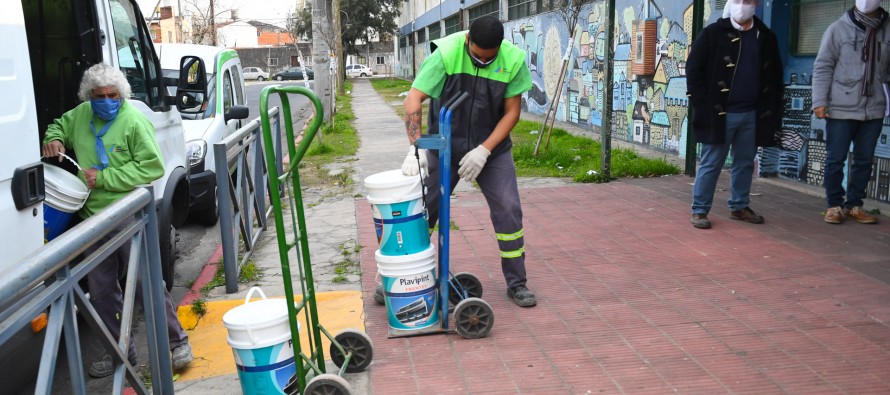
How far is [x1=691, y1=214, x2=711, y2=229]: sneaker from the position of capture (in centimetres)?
700

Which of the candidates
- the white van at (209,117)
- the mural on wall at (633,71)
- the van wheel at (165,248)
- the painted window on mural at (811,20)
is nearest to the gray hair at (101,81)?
the van wheel at (165,248)

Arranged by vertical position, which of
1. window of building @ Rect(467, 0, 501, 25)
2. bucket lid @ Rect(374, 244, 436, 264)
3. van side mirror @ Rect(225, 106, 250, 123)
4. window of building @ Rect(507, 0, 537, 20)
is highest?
window of building @ Rect(467, 0, 501, 25)

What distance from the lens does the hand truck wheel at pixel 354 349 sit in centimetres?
428

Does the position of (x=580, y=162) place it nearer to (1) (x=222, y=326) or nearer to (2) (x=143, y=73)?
(2) (x=143, y=73)

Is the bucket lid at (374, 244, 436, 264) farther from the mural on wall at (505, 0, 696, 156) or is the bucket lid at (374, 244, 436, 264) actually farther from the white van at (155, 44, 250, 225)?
the mural on wall at (505, 0, 696, 156)

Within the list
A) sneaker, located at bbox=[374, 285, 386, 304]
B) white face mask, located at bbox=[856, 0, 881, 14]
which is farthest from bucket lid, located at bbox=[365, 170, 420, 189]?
white face mask, located at bbox=[856, 0, 881, 14]

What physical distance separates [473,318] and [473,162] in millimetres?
884

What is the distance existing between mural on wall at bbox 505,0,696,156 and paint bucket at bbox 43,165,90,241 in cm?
650

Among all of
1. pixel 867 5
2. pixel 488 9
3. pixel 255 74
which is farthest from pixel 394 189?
pixel 255 74

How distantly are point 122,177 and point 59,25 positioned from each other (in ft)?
5.30

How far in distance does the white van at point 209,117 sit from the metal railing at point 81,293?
4485mm

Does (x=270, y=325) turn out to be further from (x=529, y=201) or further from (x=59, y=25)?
(x=529, y=201)

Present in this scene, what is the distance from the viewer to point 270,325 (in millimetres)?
3703

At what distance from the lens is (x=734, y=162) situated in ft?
23.2
